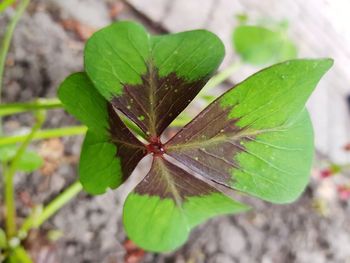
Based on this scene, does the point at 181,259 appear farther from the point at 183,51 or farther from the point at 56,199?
the point at 183,51

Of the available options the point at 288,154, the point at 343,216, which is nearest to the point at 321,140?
the point at 343,216

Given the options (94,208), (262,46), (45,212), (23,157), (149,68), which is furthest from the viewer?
→ (262,46)

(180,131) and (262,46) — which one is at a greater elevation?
(180,131)

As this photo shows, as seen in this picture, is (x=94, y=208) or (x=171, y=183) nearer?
(x=171, y=183)

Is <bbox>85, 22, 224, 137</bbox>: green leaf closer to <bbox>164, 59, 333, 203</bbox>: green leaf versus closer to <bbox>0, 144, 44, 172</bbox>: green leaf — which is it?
<bbox>164, 59, 333, 203</bbox>: green leaf

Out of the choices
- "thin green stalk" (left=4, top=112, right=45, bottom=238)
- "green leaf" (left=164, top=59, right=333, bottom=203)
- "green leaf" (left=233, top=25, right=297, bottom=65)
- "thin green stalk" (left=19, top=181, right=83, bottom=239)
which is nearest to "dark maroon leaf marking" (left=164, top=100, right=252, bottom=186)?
"green leaf" (left=164, top=59, right=333, bottom=203)

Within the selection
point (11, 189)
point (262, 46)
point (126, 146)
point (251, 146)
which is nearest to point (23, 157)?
point (11, 189)

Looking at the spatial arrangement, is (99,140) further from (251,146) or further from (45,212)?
(45,212)
